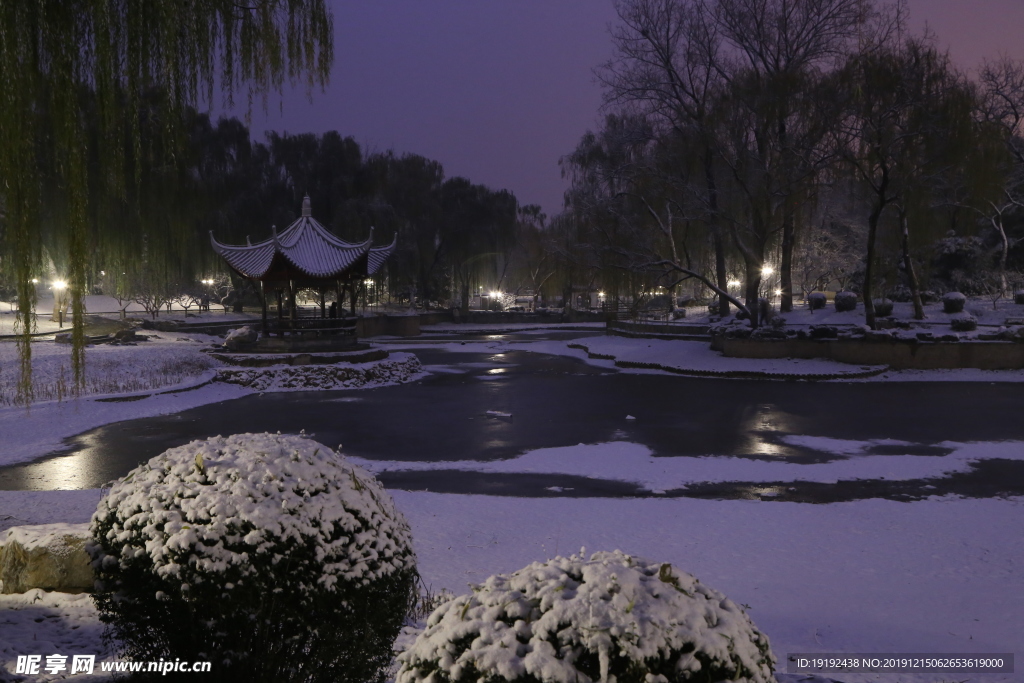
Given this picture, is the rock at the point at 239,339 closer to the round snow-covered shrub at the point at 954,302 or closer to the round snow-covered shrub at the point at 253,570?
the round snow-covered shrub at the point at 253,570

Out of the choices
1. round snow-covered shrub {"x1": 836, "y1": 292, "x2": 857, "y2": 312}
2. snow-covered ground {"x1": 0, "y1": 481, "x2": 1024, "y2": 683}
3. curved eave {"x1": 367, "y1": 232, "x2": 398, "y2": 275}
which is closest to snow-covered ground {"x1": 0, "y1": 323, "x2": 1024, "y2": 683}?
snow-covered ground {"x1": 0, "y1": 481, "x2": 1024, "y2": 683}

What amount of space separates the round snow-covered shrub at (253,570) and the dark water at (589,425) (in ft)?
17.4

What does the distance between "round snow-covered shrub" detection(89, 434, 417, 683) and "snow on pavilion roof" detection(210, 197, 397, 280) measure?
805 inches

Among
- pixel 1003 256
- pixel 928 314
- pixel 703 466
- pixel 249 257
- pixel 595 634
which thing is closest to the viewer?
pixel 595 634

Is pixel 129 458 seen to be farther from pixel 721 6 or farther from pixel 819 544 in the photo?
pixel 721 6

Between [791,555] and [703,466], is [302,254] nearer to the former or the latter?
[703,466]

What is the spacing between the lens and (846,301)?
29266 millimetres

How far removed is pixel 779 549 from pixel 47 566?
5.61 metres

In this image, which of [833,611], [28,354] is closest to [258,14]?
[28,354]

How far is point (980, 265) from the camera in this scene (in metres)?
34.5

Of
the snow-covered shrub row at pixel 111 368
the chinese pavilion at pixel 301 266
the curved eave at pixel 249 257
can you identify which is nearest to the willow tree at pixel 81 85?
the snow-covered shrub row at pixel 111 368

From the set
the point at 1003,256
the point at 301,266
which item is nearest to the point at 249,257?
the point at 301,266

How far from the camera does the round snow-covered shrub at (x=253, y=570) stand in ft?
8.98

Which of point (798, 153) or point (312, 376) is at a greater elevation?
point (798, 153)
